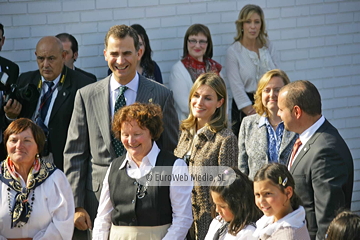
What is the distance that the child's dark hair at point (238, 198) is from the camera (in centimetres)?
369

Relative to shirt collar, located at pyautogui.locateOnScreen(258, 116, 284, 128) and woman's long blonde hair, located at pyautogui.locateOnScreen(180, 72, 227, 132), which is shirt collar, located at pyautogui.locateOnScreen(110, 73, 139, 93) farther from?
shirt collar, located at pyautogui.locateOnScreen(258, 116, 284, 128)

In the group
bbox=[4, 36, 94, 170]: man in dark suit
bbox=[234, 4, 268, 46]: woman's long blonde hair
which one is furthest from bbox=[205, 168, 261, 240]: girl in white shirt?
bbox=[234, 4, 268, 46]: woman's long blonde hair

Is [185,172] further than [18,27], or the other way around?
[18,27]

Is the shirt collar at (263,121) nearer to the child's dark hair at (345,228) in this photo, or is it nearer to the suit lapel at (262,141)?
the suit lapel at (262,141)

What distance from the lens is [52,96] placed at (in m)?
5.30

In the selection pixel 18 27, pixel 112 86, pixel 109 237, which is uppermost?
pixel 18 27

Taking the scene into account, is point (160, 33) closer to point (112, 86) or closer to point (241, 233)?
point (112, 86)

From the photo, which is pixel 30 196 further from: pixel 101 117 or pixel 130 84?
pixel 130 84

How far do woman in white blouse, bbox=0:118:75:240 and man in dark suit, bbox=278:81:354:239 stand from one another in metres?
1.43

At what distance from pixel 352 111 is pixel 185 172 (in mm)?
3977

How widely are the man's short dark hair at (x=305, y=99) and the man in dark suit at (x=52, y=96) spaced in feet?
6.63

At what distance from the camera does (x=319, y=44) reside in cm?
714

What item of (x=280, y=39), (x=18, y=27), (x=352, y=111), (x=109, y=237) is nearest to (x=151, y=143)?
(x=109, y=237)

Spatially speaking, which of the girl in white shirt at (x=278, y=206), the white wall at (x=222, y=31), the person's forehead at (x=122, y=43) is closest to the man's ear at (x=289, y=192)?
the girl in white shirt at (x=278, y=206)
